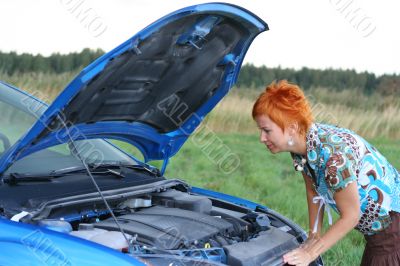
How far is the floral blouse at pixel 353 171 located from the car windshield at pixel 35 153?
4.50 ft

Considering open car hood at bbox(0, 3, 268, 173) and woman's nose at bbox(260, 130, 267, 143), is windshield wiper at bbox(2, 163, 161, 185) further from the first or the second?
woman's nose at bbox(260, 130, 267, 143)

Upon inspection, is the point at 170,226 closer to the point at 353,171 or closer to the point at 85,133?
the point at 85,133

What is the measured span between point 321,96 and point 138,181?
617 inches

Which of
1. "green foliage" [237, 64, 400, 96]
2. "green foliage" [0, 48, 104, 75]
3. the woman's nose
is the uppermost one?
"green foliage" [0, 48, 104, 75]

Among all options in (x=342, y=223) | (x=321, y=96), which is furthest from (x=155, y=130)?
(x=321, y=96)

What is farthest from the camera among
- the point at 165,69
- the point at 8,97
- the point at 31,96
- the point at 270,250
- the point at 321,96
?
the point at 321,96

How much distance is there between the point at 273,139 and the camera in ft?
8.44

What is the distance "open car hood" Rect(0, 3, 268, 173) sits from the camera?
259 centimetres

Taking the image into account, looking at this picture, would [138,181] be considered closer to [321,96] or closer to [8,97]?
[8,97]

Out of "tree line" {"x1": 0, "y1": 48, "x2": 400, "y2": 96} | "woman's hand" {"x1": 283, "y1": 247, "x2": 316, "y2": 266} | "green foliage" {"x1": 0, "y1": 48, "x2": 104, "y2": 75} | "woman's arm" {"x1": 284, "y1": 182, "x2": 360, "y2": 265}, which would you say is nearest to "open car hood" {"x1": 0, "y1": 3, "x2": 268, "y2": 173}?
"woman's arm" {"x1": 284, "y1": 182, "x2": 360, "y2": 265}

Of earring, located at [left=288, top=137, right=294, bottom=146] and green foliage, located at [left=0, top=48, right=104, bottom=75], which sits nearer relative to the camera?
earring, located at [left=288, top=137, right=294, bottom=146]

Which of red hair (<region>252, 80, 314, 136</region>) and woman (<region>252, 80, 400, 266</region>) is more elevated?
red hair (<region>252, 80, 314, 136</region>)

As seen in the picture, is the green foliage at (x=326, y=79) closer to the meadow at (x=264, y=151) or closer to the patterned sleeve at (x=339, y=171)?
the meadow at (x=264, y=151)

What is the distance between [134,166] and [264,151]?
7.37 m
